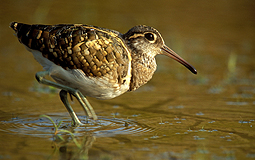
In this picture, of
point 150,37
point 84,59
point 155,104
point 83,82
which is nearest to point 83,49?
point 84,59

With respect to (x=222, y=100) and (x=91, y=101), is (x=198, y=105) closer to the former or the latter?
(x=222, y=100)

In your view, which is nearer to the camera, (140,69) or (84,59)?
(84,59)

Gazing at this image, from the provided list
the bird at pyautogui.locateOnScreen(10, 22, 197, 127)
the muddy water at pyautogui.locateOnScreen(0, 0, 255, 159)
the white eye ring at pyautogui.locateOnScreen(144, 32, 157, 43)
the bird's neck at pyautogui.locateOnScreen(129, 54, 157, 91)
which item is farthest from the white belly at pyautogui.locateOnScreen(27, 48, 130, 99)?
the white eye ring at pyautogui.locateOnScreen(144, 32, 157, 43)

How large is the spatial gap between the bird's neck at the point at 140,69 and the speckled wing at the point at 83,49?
210 mm

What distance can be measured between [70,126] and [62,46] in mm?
1190

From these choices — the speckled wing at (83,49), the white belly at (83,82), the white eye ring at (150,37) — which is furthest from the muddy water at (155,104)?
the white eye ring at (150,37)

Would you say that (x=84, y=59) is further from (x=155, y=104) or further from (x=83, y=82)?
(x=155, y=104)

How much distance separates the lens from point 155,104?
7.75m

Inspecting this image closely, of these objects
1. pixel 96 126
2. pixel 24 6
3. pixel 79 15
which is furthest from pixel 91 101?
pixel 24 6

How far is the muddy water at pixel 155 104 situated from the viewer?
17.8ft

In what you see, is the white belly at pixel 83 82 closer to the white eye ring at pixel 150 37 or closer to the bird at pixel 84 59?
the bird at pixel 84 59

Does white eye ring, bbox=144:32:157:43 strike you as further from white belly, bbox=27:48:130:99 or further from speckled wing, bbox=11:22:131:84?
white belly, bbox=27:48:130:99

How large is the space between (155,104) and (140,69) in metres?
1.45

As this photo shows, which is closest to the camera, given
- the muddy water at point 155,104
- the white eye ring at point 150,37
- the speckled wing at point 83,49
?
the muddy water at point 155,104
